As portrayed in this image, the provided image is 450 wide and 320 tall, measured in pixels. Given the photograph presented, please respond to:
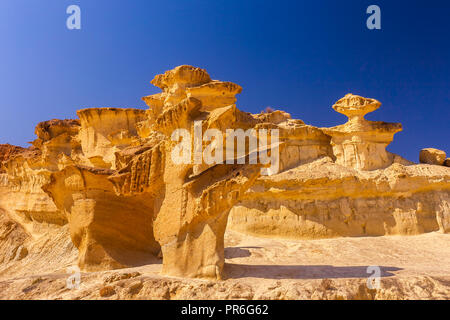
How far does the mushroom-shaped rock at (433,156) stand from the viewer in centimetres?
1230

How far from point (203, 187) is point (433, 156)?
10.4 meters

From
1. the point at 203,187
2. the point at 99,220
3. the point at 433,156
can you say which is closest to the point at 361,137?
the point at 433,156

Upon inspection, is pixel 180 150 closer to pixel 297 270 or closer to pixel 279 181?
pixel 297 270

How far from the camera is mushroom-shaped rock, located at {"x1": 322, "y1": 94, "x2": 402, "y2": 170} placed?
11828mm

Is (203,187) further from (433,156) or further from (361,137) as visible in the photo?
(433,156)

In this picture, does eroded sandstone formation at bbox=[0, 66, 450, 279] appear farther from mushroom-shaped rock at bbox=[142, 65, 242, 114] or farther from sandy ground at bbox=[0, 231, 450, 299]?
sandy ground at bbox=[0, 231, 450, 299]

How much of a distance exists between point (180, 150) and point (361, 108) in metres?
8.26

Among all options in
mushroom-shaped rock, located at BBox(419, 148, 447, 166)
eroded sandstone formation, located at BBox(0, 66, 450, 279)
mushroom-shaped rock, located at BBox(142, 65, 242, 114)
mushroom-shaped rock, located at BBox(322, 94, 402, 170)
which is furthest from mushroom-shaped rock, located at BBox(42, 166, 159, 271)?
mushroom-shaped rock, located at BBox(419, 148, 447, 166)

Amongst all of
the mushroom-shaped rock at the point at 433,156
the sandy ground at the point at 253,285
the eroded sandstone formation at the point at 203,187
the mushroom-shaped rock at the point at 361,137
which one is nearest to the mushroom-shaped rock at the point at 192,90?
the eroded sandstone formation at the point at 203,187

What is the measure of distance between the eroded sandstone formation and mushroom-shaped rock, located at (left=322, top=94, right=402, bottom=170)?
0.12 ft

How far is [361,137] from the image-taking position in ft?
39.2

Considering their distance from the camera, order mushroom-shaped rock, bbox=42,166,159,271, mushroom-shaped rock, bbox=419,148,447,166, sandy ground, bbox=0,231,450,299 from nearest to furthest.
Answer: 1. sandy ground, bbox=0,231,450,299
2. mushroom-shaped rock, bbox=42,166,159,271
3. mushroom-shaped rock, bbox=419,148,447,166

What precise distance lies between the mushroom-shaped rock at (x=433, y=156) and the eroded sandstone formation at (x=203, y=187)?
33.1 inches

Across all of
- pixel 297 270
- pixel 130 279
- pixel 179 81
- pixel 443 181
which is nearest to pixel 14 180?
pixel 179 81
